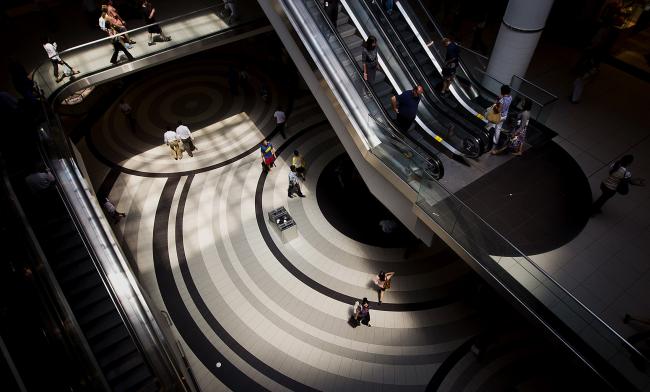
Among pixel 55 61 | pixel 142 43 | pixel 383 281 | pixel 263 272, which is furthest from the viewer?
pixel 142 43

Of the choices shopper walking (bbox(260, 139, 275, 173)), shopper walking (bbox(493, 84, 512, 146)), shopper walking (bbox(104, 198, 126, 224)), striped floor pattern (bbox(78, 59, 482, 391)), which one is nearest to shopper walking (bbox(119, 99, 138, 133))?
striped floor pattern (bbox(78, 59, 482, 391))

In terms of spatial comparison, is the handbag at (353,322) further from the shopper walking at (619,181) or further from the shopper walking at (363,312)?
the shopper walking at (619,181)

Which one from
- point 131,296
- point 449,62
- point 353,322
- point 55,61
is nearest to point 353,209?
point 353,322

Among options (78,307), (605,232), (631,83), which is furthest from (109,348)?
(631,83)

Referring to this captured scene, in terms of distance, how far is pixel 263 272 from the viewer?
10984mm

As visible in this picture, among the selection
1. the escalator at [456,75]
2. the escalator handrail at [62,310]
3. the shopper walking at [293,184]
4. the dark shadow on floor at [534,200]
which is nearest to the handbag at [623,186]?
the dark shadow on floor at [534,200]

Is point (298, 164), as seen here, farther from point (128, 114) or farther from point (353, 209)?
point (128, 114)

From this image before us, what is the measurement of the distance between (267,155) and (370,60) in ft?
16.9

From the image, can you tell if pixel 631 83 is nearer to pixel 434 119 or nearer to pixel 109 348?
pixel 434 119

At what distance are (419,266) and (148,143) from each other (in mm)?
10274

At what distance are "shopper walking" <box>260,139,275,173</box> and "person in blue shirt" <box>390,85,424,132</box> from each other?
5.26 meters

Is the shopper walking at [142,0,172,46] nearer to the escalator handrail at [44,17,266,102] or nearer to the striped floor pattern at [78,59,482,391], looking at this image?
the escalator handrail at [44,17,266,102]

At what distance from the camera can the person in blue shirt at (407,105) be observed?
810 cm

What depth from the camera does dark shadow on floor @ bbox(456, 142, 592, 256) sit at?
7.60 m
